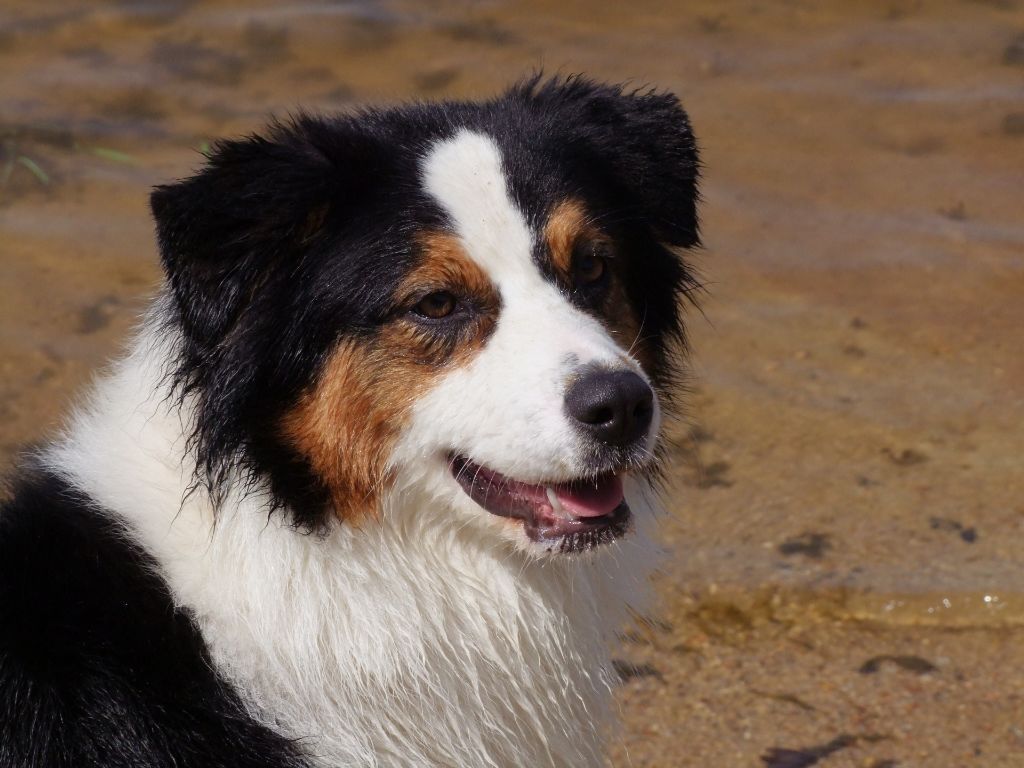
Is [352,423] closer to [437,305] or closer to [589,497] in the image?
[437,305]

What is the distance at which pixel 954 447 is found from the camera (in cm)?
574

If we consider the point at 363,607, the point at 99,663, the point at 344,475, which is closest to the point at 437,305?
the point at 344,475

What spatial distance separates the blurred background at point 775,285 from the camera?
472cm

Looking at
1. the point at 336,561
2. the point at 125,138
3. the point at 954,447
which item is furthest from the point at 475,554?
the point at 125,138

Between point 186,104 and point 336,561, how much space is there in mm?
5721

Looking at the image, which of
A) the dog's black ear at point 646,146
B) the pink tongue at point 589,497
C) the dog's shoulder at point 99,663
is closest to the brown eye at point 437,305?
the pink tongue at point 589,497

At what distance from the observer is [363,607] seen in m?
3.53

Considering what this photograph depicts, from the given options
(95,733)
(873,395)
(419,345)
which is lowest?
(873,395)

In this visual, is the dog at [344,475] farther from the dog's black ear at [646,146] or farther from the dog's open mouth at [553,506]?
A: the dog's black ear at [646,146]

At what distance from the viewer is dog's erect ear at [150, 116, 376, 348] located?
3277mm

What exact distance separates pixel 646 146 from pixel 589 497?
108 cm

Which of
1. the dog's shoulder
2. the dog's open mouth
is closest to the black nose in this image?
the dog's open mouth

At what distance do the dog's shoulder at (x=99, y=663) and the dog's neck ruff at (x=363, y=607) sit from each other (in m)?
0.06

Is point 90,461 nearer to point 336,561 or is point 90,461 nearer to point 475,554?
point 336,561
